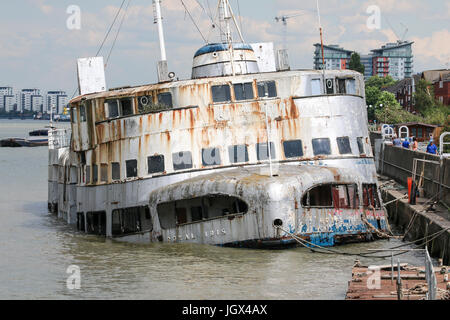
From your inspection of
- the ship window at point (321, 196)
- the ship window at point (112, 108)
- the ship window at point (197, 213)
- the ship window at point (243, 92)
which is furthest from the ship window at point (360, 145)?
the ship window at point (112, 108)

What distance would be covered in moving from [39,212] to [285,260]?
24822mm

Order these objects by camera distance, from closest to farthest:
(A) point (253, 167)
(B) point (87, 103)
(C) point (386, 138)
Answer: (A) point (253, 167) → (B) point (87, 103) → (C) point (386, 138)

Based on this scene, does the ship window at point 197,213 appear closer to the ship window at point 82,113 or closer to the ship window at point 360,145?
the ship window at point 360,145

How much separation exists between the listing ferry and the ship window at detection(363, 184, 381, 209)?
0.12ft

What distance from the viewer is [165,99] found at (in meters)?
26.4

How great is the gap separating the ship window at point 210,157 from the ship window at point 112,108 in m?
3.77

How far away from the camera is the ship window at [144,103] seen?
26.4 m

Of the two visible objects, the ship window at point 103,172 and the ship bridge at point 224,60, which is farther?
the ship bridge at point 224,60

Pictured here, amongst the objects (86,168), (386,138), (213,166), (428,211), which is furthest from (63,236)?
(386,138)

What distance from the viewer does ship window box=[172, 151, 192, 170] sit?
25.7 metres

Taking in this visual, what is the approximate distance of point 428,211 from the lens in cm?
2698

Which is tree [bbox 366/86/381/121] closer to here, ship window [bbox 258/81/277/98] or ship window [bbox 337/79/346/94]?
ship window [bbox 337/79/346/94]
